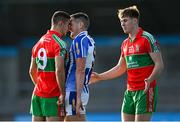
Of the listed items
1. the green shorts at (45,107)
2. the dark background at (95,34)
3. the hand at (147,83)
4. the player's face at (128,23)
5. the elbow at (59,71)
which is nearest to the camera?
the elbow at (59,71)

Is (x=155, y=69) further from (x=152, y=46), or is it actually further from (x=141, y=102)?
(x=141, y=102)

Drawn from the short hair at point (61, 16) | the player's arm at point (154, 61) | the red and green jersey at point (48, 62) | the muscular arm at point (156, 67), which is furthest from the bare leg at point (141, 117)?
the short hair at point (61, 16)

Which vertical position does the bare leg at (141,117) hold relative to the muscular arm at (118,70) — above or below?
below

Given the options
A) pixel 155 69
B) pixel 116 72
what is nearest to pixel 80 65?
pixel 155 69

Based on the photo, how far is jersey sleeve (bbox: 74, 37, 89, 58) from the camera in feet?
22.8

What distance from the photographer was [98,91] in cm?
2205

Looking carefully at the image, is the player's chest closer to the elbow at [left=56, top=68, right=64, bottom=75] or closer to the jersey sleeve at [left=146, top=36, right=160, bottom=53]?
the jersey sleeve at [left=146, top=36, right=160, bottom=53]

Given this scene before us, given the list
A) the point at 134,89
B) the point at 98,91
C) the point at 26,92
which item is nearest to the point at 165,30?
the point at 98,91

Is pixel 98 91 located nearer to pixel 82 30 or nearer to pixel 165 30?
pixel 165 30

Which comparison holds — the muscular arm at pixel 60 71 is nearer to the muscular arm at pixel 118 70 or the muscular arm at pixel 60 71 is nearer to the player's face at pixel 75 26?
the player's face at pixel 75 26

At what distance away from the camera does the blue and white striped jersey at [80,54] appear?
6.96 metres

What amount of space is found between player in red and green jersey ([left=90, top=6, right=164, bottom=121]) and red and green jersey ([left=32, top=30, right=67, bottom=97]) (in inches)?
31.1

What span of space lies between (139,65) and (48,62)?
40.8 inches

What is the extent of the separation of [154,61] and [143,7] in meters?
15.2
